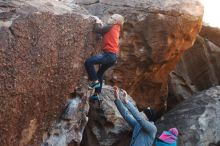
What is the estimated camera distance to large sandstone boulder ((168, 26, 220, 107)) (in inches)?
597

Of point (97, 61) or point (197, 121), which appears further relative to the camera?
point (197, 121)

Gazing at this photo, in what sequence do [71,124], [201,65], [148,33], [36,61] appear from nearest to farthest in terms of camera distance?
[36,61], [71,124], [148,33], [201,65]

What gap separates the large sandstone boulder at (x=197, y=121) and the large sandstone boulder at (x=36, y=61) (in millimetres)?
3032

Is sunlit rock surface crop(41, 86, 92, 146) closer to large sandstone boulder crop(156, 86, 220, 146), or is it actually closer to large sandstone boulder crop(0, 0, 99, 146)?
large sandstone boulder crop(0, 0, 99, 146)

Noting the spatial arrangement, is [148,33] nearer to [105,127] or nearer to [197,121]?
[197,121]

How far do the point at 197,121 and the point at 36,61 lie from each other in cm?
443

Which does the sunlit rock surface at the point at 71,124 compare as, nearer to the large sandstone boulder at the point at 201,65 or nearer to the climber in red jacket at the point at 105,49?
the climber in red jacket at the point at 105,49

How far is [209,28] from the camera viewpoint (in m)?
15.3

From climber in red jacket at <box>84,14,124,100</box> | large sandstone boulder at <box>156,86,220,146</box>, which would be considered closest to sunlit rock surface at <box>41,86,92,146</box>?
climber in red jacket at <box>84,14,124,100</box>

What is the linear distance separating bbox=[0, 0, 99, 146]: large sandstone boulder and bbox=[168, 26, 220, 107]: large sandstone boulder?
25.1 feet

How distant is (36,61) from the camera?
7.01 m

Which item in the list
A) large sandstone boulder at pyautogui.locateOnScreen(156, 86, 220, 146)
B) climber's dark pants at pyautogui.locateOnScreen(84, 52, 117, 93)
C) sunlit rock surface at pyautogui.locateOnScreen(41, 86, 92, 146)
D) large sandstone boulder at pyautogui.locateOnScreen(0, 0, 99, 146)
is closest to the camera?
large sandstone boulder at pyautogui.locateOnScreen(0, 0, 99, 146)

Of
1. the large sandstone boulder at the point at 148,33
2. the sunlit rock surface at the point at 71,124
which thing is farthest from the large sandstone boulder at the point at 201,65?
the sunlit rock surface at the point at 71,124

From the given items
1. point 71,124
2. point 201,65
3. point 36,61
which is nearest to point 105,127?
point 71,124
